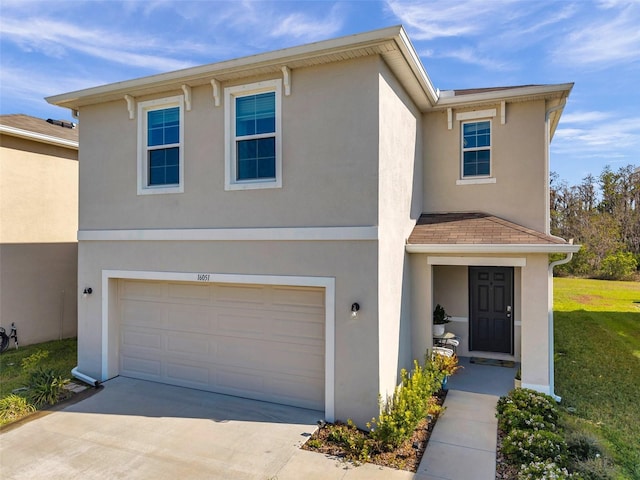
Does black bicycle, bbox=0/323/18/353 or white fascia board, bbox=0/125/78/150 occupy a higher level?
white fascia board, bbox=0/125/78/150

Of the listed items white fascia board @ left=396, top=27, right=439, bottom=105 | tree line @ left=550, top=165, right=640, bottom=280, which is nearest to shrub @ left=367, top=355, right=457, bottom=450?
white fascia board @ left=396, top=27, right=439, bottom=105

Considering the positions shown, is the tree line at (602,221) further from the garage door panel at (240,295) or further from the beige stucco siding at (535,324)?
the garage door panel at (240,295)

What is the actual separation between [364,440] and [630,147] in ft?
108

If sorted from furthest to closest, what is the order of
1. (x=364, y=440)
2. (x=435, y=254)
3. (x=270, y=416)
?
(x=435, y=254) → (x=270, y=416) → (x=364, y=440)

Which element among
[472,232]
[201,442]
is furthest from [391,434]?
[472,232]

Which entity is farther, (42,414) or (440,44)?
(440,44)

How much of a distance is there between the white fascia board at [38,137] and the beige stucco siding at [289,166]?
13.1 ft

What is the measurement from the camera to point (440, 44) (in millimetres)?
8969

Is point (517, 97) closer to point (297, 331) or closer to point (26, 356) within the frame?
point (297, 331)

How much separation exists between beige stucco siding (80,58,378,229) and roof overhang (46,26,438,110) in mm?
200

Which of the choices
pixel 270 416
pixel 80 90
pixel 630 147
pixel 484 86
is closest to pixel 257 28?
pixel 80 90

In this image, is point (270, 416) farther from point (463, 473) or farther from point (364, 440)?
→ point (463, 473)

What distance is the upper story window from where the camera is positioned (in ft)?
29.8

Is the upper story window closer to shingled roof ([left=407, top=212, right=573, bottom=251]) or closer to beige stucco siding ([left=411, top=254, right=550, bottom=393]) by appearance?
shingled roof ([left=407, top=212, right=573, bottom=251])
